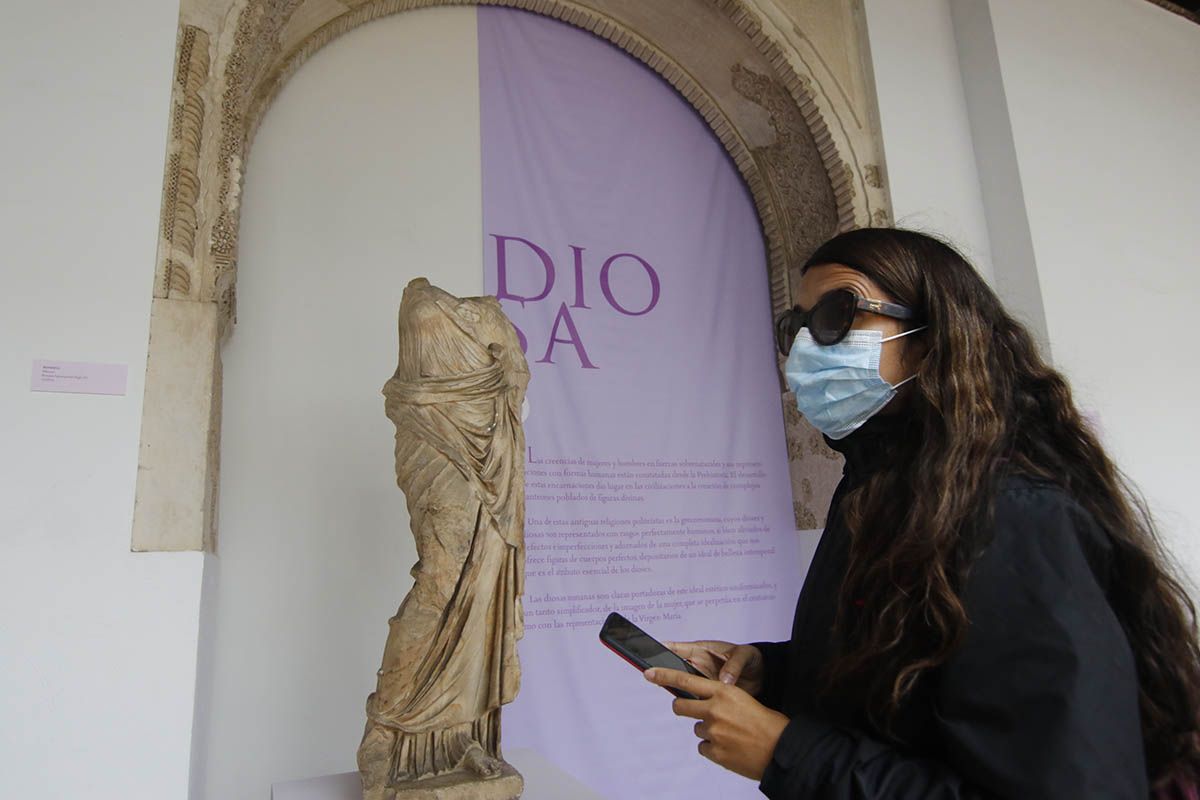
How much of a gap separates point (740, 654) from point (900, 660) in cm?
48

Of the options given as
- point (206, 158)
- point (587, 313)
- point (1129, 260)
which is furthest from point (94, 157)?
point (1129, 260)

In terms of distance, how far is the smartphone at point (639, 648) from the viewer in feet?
3.99

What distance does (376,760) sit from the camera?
196cm

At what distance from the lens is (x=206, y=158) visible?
251cm

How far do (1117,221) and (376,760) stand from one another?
4327 millimetres

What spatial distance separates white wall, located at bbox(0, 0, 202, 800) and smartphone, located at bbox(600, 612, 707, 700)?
1.44 m

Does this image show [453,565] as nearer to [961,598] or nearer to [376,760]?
[376,760]

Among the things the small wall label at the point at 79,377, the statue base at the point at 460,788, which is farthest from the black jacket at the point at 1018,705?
the small wall label at the point at 79,377

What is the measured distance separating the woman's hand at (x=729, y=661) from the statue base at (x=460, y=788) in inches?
28.9

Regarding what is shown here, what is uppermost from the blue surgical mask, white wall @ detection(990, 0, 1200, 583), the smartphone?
white wall @ detection(990, 0, 1200, 583)

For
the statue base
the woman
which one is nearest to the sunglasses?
the woman

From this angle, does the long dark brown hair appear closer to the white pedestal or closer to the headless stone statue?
the headless stone statue

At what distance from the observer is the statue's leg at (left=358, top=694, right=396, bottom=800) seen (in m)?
1.93

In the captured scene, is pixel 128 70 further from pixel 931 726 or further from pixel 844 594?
pixel 931 726
